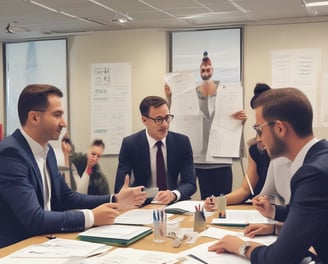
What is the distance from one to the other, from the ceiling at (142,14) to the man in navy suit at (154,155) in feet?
4.33

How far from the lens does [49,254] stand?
71.1 inches

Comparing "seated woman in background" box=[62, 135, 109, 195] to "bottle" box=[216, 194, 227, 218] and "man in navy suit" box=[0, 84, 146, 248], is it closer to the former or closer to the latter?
"man in navy suit" box=[0, 84, 146, 248]

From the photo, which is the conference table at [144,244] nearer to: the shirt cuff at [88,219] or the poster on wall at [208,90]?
the shirt cuff at [88,219]

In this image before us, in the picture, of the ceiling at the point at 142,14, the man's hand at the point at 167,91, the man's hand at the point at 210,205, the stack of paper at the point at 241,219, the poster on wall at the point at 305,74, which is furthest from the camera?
the man's hand at the point at 167,91

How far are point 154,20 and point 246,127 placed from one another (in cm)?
160

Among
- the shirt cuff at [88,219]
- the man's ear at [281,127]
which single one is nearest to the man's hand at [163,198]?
the shirt cuff at [88,219]

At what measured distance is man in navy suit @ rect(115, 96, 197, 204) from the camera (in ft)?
10.9

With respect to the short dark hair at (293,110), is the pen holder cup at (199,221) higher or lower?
lower

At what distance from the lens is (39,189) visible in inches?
89.4

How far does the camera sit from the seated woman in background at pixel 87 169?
18.5ft

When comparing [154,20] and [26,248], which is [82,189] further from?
[26,248]

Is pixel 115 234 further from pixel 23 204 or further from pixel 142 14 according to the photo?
pixel 142 14

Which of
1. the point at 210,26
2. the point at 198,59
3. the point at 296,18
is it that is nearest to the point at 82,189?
the point at 198,59

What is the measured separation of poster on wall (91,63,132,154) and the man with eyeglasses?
3.91 m
